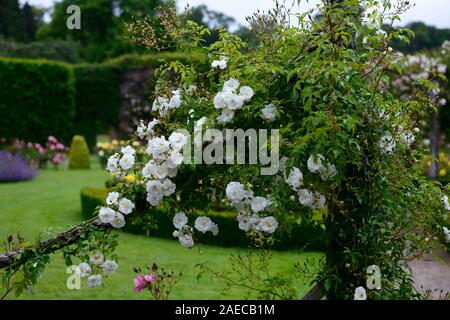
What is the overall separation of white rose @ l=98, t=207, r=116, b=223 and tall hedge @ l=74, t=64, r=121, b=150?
15952 mm

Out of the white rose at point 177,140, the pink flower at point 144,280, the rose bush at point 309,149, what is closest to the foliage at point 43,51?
the pink flower at point 144,280

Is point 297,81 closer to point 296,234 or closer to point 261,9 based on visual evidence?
point 261,9

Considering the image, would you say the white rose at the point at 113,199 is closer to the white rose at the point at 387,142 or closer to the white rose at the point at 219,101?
the white rose at the point at 219,101

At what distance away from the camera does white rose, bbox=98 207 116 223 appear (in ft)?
8.21

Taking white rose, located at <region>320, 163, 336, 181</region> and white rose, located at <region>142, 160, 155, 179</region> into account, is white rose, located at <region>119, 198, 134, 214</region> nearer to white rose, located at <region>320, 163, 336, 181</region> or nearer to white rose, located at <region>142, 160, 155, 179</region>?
white rose, located at <region>142, 160, 155, 179</region>

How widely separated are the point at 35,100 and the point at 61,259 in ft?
32.9

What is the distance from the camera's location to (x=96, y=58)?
29.4 m

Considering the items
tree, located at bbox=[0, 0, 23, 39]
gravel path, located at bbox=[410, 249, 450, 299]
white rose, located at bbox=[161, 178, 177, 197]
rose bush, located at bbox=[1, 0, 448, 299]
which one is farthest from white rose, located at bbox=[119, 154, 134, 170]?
tree, located at bbox=[0, 0, 23, 39]

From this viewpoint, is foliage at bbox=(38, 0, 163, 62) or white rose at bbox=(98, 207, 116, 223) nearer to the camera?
white rose at bbox=(98, 207, 116, 223)

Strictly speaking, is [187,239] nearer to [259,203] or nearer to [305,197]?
[259,203]

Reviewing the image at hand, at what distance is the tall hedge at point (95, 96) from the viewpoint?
712 inches

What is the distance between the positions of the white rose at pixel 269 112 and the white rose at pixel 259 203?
33 centimetres
